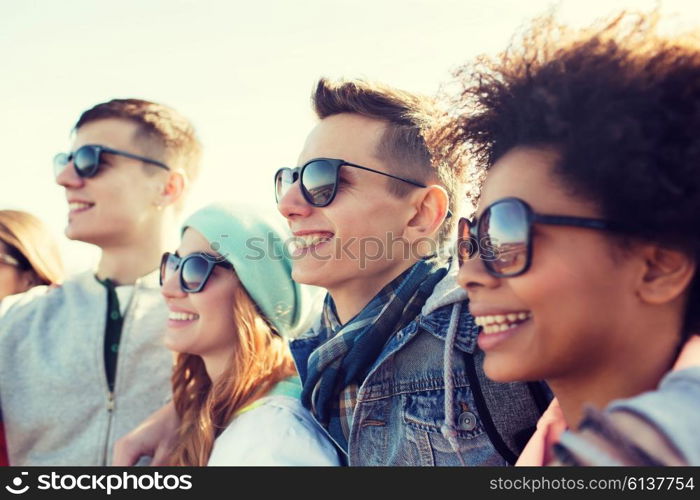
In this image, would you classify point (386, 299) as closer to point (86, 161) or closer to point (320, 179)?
point (320, 179)

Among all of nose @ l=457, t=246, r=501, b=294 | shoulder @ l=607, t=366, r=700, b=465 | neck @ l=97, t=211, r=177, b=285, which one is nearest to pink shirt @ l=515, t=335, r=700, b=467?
nose @ l=457, t=246, r=501, b=294

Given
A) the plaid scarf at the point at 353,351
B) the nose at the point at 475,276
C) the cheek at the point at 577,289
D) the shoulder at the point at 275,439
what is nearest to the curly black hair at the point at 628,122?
the cheek at the point at 577,289

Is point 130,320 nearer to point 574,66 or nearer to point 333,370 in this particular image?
point 333,370

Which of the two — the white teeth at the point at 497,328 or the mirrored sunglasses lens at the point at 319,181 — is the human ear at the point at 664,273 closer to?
the white teeth at the point at 497,328

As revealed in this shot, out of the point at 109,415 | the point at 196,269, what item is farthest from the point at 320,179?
the point at 109,415

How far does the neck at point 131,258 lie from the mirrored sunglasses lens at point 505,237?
10.0 ft

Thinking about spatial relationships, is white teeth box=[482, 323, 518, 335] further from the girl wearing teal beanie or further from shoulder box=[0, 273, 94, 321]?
shoulder box=[0, 273, 94, 321]

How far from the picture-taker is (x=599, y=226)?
1.78m

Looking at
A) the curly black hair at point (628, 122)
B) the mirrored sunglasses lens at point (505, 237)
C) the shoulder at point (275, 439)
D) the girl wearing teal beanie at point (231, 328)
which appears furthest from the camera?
the girl wearing teal beanie at point (231, 328)

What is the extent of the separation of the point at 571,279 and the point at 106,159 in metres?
3.63

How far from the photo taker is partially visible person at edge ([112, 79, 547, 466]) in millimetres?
2461

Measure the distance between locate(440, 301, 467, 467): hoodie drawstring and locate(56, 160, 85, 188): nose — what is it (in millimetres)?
3041

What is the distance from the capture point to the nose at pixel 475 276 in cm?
201
